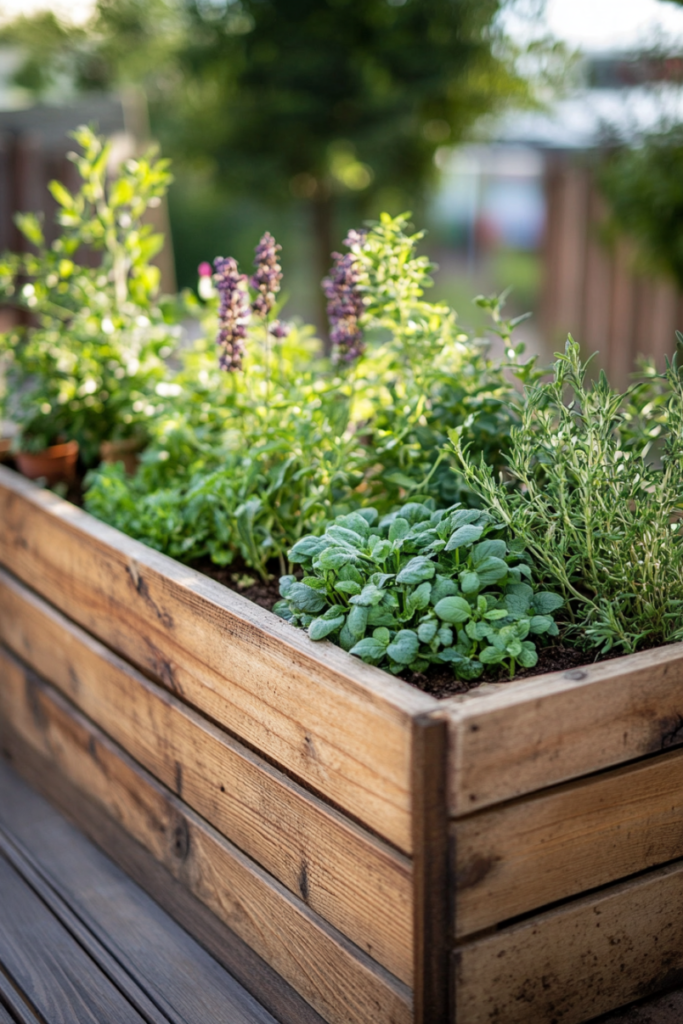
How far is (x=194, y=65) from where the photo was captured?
14.8 ft

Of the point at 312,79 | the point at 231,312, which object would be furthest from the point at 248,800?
the point at 312,79

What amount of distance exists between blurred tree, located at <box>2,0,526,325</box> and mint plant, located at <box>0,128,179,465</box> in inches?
88.3

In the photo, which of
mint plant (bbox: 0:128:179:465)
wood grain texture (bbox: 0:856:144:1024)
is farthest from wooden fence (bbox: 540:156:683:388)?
wood grain texture (bbox: 0:856:144:1024)

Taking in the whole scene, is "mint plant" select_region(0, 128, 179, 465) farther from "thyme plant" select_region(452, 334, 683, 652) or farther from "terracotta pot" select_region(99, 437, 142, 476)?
"thyme plant" select_region(452, 334, 683, 652)

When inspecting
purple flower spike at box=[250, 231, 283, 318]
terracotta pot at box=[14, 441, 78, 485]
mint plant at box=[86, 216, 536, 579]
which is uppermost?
purple flower spike at box=[250, 231, 283, 318]

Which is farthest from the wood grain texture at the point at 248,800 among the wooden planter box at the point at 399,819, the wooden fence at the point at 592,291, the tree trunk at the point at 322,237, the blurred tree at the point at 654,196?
the wooden fence at the point at 592,291

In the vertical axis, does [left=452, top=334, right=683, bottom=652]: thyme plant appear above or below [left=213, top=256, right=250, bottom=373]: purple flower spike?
below

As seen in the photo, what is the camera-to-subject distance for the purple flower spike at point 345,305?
5.55 ft

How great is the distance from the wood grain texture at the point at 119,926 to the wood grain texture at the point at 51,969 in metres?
0.02

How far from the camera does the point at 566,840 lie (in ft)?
3.83

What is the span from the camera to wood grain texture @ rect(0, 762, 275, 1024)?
4.78ft

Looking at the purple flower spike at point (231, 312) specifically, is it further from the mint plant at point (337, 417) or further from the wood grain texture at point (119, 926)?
the wood grain texture at point (119, 926)

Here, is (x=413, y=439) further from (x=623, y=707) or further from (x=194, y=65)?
(x=194, y=65)

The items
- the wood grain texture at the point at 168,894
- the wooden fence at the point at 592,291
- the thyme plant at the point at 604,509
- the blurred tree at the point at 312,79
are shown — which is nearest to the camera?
the thyme plant at the point at 604,509
